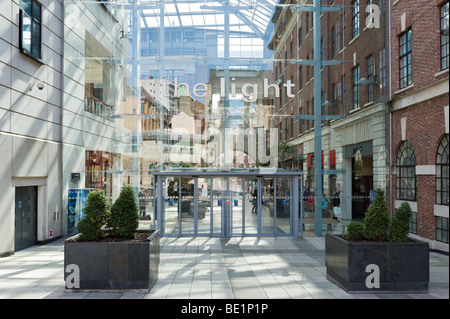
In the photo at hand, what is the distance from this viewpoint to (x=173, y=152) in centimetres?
1697

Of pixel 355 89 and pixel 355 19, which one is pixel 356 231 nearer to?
pixel 355 89

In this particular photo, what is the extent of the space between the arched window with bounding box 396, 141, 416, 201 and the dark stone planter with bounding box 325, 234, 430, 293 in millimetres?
7437

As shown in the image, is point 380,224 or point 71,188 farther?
point 71,188

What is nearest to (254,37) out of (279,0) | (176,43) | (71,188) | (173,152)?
(279,0)

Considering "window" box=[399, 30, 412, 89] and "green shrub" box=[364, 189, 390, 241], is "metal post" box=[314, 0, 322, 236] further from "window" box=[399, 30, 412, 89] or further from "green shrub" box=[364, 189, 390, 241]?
"green shrub" box=[364, 189, 390, 241]

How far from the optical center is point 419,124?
543 inches

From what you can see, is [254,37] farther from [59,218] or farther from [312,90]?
[59,218]

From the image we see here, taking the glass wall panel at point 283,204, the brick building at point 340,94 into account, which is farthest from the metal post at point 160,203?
the brick building at point 340,94

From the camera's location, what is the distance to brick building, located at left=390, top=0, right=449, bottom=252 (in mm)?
12219

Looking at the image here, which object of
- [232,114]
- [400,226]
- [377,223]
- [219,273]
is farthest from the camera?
[232,114]

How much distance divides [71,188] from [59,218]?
1.40 metres

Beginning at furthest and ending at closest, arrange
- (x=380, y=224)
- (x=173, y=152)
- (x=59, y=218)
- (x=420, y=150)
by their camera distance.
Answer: (x=173, y=152) → (x=59, y=218) → (x=420, y=150) → (x=380, y=224)

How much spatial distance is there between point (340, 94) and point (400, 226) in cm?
1022

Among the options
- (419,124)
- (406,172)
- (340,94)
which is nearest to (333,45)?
(340,94)
